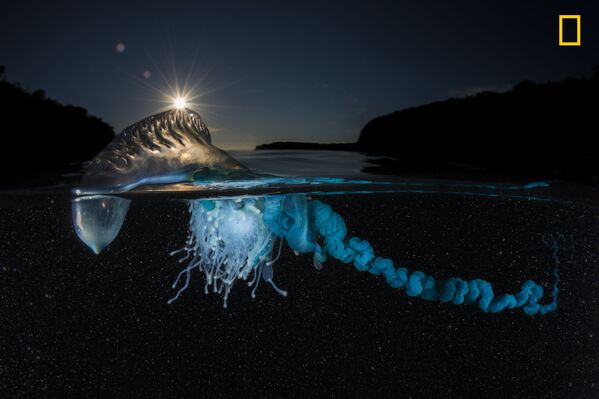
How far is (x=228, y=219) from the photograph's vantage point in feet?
8.64

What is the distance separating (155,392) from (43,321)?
3.36 meters

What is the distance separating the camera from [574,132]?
149 inches

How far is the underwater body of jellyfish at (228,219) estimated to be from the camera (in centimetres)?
233

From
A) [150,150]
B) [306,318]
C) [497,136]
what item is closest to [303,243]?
[150,150]

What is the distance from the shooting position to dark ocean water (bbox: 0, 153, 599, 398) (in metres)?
8.57

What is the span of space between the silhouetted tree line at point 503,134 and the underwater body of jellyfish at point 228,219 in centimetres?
136

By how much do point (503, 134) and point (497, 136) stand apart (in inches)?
2.0

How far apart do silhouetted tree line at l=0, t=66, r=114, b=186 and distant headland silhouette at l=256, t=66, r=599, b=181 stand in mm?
1440

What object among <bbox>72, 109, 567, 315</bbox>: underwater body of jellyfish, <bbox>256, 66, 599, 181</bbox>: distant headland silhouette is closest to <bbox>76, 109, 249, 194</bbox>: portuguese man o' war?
<bbox>72, 109, 567, 315</bbox>: underwater body of jellyfish

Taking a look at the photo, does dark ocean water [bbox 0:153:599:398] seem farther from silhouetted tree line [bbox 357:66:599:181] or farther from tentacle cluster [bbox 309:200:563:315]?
tentacle cluster [bbox 309:200:563:315]

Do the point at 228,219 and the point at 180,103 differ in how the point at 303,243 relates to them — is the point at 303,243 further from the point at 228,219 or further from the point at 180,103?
the point at 180,103

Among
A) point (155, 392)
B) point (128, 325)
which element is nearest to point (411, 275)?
point (155, 392)

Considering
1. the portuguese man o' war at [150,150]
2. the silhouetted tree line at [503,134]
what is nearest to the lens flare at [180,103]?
the portuguese man o' war at [150,150]

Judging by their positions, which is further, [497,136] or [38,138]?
[38,138]
